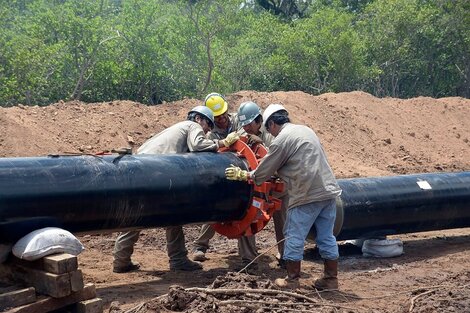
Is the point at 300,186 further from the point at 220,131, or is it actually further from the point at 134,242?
the point at 134,242

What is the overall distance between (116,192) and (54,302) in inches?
43.2

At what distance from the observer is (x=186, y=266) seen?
7.71 m

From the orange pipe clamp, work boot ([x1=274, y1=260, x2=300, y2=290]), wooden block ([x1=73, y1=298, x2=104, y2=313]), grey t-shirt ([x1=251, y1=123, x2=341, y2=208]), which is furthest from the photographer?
the orange pipe clamp

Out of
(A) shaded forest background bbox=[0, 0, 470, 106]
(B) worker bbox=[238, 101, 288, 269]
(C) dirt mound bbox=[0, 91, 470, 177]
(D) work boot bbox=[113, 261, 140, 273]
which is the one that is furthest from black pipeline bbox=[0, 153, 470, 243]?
(A) shaded forest background bbox=[0, 0, 470, 106]

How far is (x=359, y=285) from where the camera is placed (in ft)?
24.2

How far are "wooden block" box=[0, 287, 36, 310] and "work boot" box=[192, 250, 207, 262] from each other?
118 inches

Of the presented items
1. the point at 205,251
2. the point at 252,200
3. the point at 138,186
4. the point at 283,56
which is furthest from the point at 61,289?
the point at 283,56

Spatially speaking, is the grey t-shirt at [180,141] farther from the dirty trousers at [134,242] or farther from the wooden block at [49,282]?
the wooden block at [49,282]

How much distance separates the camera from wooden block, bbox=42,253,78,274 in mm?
5344

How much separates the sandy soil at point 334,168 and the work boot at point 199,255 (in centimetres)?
9

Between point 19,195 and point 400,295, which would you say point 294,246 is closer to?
point 400,295

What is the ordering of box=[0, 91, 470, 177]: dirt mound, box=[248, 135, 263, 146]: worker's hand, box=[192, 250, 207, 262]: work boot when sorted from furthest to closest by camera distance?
box=[0, 91, 470, 177]: dirt mound, box=[192, 250, 207, 262]: work boot, box=[248, 135, 263, 146]: worker's hand

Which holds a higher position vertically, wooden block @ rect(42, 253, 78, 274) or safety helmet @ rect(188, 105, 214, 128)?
safety helmet @ rect(188, 105, 214, 128)

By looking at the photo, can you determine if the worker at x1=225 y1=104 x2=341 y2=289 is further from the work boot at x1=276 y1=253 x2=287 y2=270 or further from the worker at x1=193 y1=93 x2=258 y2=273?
the work boot at x1=276 y1=253 x2=287 y2=270
